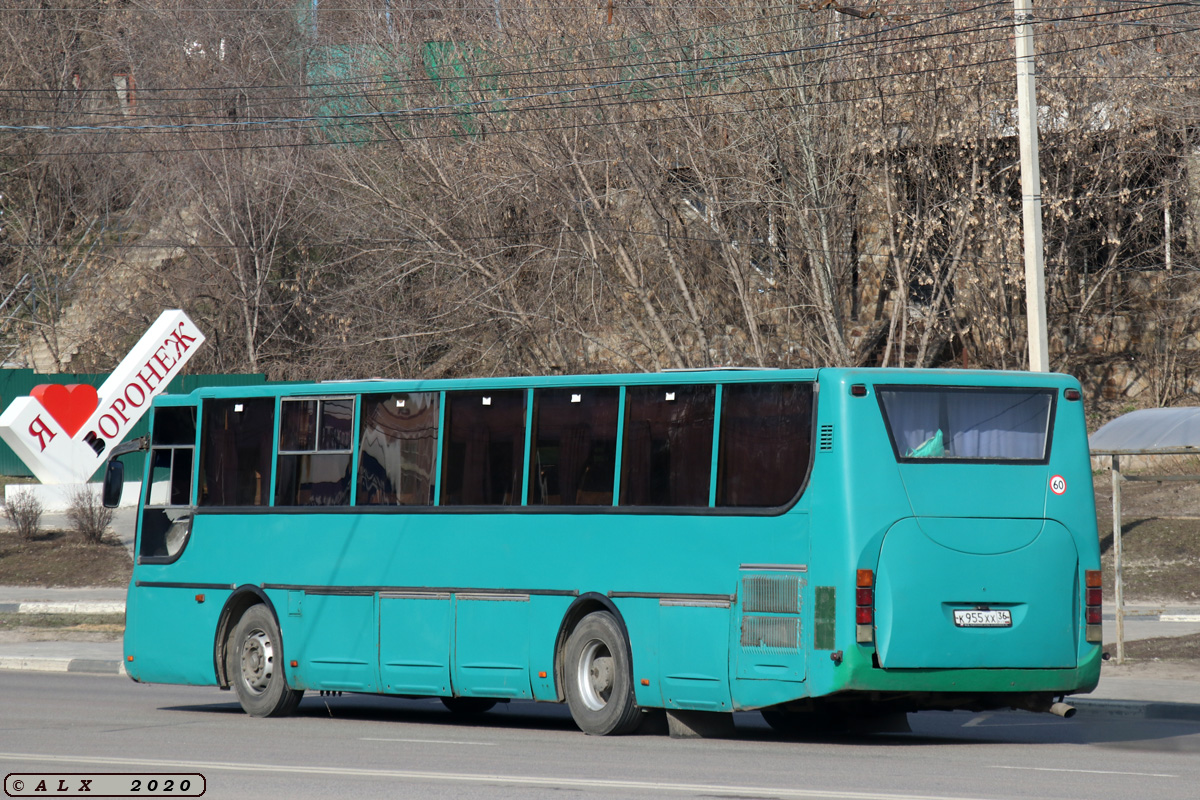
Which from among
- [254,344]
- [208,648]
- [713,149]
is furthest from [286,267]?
[208,648]

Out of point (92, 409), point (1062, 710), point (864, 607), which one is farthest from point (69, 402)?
point (1062, 710)

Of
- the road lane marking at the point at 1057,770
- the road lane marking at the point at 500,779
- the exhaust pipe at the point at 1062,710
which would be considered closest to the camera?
the road lane marking at the point at 500,779

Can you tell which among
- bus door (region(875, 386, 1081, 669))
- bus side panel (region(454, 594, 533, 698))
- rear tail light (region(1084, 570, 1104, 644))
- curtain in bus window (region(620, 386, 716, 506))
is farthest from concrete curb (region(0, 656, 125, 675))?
rear tail light (region(1084, 570, 1104, 644))

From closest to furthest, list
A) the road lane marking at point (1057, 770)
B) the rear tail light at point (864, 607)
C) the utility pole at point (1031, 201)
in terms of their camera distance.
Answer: the road lane marking at point (1057, 770) < the rear tail light at point (864, 607) < the utility pole at point (1031, 201)

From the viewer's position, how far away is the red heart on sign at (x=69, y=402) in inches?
1281

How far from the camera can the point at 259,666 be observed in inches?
591

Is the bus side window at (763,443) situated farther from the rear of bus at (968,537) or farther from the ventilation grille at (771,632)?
the ventilation grille at (771,632)

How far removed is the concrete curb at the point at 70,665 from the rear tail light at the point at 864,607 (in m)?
11.5

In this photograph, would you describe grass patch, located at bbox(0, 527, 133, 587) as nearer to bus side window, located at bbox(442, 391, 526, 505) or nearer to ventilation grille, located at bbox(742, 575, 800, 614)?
bus side window, located at bbox(442, 391, 526, 505)

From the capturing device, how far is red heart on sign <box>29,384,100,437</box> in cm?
3253

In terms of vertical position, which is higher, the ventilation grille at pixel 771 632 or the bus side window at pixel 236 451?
the bus side window at pixel 236 451

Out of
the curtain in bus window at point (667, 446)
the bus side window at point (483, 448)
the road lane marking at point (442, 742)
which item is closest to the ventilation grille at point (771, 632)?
the curtain in bus window at point (667, 446)

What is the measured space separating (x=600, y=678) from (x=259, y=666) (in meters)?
3.76

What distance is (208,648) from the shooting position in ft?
49.9
